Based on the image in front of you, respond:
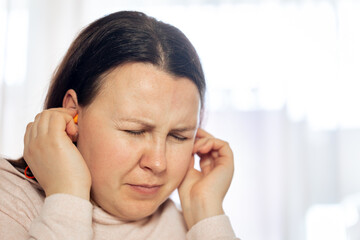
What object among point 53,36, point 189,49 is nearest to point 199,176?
point 189,49

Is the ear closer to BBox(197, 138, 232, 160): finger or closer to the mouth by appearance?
the mouth

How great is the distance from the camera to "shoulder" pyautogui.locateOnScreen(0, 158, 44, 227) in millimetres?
1019

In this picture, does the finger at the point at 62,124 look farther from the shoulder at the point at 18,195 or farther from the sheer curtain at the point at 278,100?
the sheer curtain at the point at 278,100

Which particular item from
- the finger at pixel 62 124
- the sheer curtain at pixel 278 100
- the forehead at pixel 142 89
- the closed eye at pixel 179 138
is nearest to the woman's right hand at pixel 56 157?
the finger at pixel 62 124

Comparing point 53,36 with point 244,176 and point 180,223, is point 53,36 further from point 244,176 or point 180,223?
point 180,223

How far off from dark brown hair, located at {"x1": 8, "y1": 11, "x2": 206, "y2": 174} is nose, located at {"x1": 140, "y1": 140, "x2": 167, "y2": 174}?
0.19 meters

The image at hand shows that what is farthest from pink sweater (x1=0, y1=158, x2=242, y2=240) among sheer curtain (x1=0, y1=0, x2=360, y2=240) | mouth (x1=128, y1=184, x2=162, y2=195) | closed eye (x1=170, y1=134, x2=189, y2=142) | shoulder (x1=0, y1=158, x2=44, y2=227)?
sheer curtain (x1=0, y1=0, x2=360, y2=240)

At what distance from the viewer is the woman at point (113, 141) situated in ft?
3.24

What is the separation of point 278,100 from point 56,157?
181 centimetres

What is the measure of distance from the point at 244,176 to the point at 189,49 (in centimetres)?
→ 151

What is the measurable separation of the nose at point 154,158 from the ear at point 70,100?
0.24m

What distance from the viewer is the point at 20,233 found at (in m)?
0.98

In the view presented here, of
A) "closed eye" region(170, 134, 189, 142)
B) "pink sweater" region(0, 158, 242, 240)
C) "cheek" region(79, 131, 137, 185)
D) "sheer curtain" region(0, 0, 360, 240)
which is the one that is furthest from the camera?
"sheer curtain" region(0, 0, 360, 240)

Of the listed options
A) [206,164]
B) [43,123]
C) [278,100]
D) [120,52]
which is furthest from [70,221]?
[278,100]
